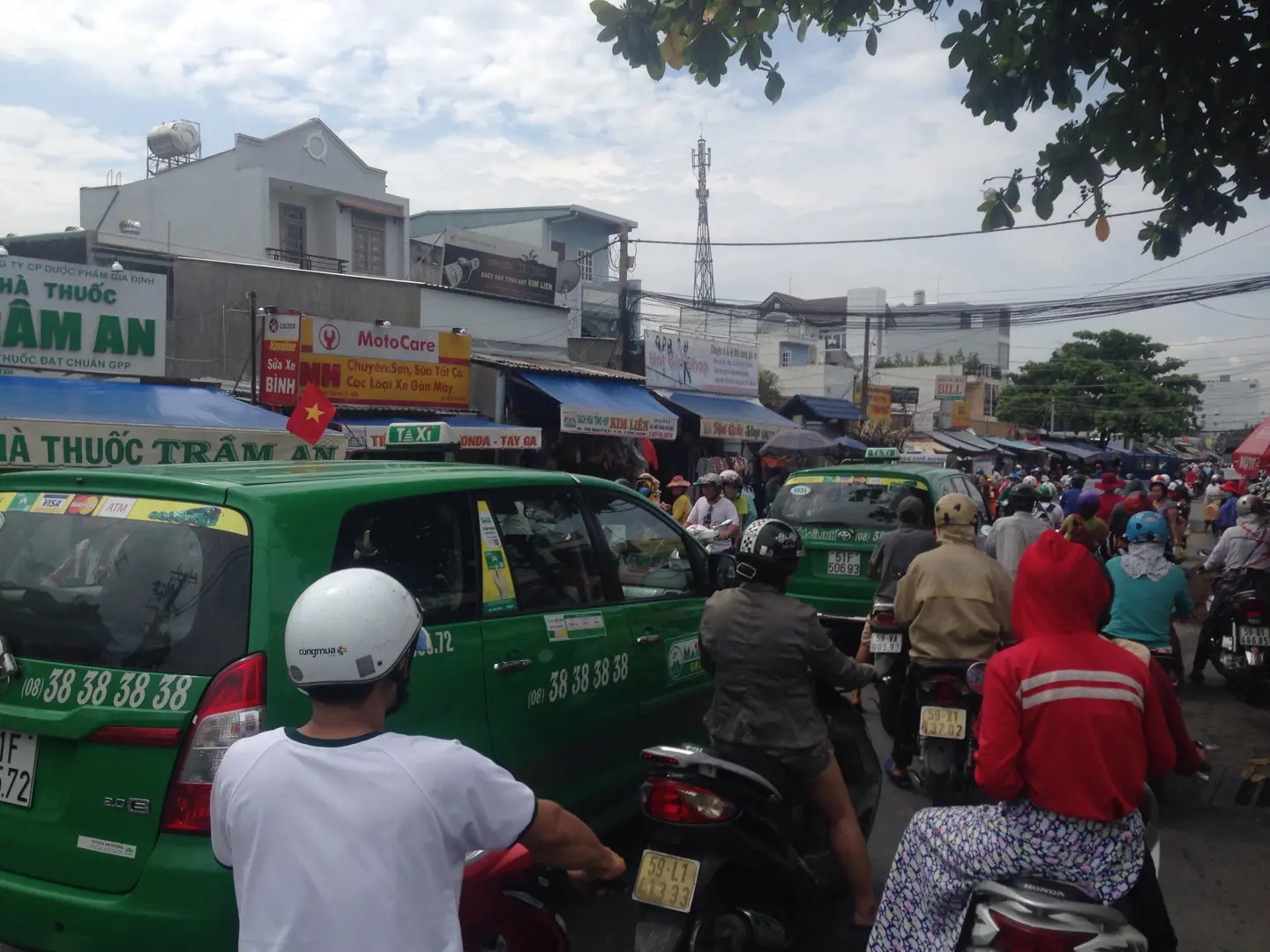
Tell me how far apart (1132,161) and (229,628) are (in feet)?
18.2

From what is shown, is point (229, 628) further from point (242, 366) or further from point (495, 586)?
point (242, 366)

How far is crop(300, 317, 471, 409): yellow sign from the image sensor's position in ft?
47.8

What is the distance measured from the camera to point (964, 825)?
9.39ft

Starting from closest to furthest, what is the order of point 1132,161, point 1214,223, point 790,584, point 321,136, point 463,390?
point 1132,161, point 1214,223, point 790,584, point 463,390, point 321,136

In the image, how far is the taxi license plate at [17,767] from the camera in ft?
9.34

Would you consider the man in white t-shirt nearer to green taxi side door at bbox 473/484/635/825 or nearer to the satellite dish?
green taxi side door at bbox 473/484/635/825

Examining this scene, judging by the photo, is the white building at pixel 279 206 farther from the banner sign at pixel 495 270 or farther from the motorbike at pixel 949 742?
the motorbike at pixel 949 742

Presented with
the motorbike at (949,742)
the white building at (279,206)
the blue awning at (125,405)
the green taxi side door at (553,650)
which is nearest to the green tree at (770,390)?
the white building at (279,206)

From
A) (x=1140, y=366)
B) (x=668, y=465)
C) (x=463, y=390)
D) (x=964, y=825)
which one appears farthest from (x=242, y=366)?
(x=1140, y=366)

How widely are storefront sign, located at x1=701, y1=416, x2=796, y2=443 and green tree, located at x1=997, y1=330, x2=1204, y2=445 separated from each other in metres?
32.7

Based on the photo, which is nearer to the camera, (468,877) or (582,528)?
(468,877)

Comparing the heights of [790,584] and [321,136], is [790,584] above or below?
below

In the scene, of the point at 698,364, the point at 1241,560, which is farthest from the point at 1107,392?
the point at 1241,560

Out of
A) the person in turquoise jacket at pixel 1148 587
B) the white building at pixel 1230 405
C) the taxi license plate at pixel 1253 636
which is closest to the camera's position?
the person in turquoise jacket at pixel 1148 587
